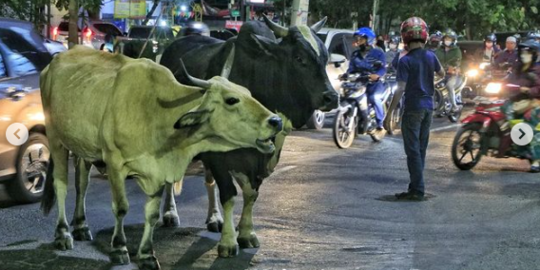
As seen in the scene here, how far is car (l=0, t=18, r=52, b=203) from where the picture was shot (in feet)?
31.0

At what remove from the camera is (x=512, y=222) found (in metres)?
9.23

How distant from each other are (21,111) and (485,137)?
21.9 feet

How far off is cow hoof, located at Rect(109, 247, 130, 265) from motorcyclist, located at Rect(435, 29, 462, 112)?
48.6 feet

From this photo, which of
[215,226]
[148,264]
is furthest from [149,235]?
[215,226]

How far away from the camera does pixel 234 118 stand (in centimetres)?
670

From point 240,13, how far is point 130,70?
28.3 m

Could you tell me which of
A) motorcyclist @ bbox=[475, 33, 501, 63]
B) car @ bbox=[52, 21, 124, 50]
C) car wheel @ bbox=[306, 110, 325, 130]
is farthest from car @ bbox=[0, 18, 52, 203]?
motorcyclist @ bbox=[475, 33, 501, 63]

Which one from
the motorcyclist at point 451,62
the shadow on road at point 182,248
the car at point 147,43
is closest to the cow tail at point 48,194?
the shadow on road at point 182,248

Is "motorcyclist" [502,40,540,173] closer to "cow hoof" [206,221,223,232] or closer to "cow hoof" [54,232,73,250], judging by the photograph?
"cow hoof" [206,221,223,232]

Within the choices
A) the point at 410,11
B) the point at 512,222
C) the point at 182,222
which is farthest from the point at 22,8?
the point at 410,11

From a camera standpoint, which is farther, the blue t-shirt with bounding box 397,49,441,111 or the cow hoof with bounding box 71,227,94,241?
the blue t-shirt with bounding box 397,49,441,111

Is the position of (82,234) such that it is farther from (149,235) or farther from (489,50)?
(489,50)

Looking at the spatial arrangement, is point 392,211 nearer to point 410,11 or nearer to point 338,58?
point 338,58

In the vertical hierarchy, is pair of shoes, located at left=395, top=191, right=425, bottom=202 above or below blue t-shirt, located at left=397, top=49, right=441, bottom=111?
below
